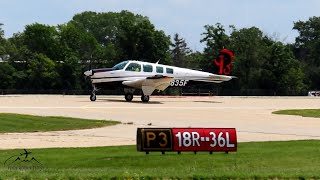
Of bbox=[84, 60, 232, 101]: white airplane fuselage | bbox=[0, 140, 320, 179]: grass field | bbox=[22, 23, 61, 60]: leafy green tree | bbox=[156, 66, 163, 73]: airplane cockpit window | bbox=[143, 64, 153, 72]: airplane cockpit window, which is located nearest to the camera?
bbox=[0, 140, 320, 179]: grass field

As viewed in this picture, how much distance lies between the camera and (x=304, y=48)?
149125 millimetres

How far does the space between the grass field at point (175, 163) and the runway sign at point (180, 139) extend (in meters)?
0.28

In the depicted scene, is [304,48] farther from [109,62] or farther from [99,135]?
[99,135]

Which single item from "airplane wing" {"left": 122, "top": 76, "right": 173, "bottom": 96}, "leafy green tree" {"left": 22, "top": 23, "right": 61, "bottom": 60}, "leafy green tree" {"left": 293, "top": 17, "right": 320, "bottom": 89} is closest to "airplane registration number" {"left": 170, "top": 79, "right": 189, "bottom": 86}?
"airplane wing" {"left": 122, "top": 76, "right": 173, "bottom": 96}

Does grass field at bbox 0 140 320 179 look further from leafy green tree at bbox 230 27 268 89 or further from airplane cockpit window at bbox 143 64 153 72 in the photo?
leafy green tree at bbox 230 27 268 89

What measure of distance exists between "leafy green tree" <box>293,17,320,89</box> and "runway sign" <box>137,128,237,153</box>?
9763cm

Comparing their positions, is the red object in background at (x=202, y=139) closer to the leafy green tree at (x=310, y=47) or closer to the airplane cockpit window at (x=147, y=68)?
the airplane cockpit window at (x=147, y=68)

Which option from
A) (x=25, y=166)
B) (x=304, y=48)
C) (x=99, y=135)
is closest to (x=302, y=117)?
(x=99, y=135)

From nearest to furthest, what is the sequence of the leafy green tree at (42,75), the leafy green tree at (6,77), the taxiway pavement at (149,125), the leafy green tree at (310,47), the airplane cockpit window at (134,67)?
the taxiway pavement at (149,125) < the airplane cockpit window at (134,67) < the leafy green tree at (6,77) < the leafy green tree at (42,75) < the leafy green tree at (310,47)

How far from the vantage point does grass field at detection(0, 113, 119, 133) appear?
28.1 meters

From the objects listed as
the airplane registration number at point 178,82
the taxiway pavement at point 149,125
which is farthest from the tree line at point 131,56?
the taxiway pavement at point 149,125

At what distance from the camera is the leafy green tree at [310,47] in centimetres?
11452

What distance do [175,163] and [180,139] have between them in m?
0.86

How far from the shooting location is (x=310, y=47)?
446 feet
